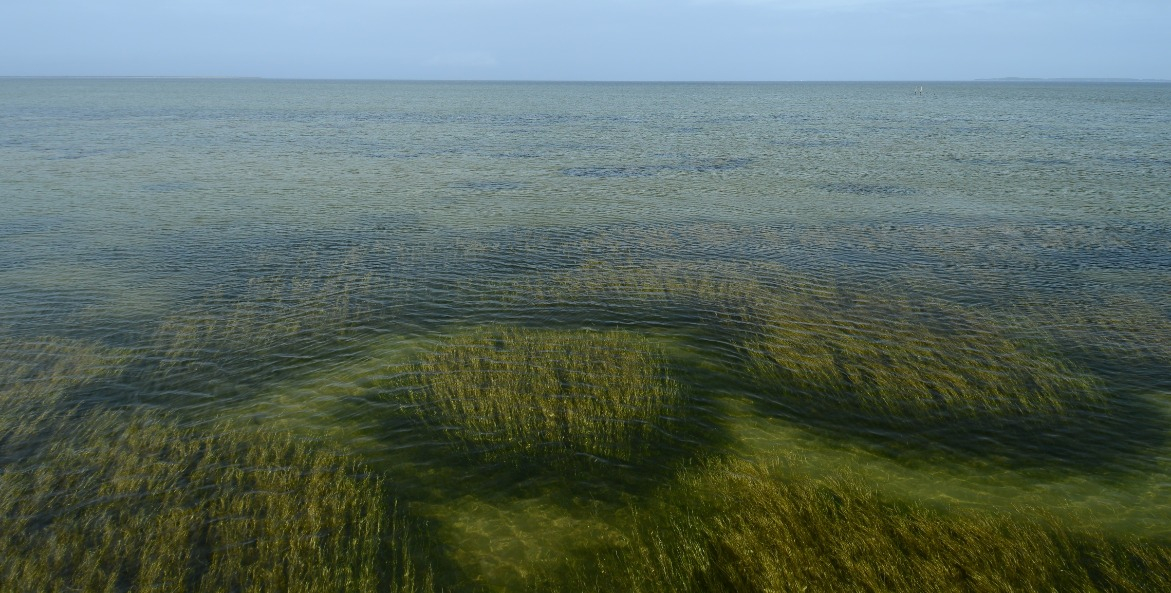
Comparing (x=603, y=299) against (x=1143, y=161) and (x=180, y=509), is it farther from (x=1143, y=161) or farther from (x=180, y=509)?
(x=1143, y=161)

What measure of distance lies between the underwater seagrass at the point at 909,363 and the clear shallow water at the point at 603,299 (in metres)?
0.19

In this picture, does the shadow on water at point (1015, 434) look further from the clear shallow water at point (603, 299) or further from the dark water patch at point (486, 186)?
the dark water patch at point (486, 186)

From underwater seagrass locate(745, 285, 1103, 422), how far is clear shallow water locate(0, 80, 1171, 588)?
0.19 meters

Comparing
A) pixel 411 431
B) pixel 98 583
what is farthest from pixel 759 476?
pixel 98 583

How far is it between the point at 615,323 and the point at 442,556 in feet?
34.7

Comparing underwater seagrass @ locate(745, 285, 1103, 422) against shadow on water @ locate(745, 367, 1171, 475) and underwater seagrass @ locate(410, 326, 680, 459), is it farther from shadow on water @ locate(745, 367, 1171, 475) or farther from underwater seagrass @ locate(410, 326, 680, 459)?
underwater seagrass @ locate(410, 326, 680, 459)

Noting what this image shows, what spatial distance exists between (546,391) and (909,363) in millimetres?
9523

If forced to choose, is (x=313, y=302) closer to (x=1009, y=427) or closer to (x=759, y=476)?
(x=759, y=476)

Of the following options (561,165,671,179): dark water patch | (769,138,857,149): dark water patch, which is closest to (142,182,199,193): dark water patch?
(561,165,671,179): dark water patch

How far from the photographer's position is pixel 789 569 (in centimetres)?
1088

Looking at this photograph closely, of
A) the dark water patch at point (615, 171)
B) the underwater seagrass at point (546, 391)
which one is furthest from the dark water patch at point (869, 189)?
the underwater seagrass at point (546, 391)

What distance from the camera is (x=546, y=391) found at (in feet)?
54.1

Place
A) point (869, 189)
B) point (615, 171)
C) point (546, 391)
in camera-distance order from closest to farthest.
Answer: point (546, 391) → point (869, 189) → point (615, 171)

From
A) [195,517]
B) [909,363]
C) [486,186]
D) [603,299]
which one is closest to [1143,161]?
[486,186]
